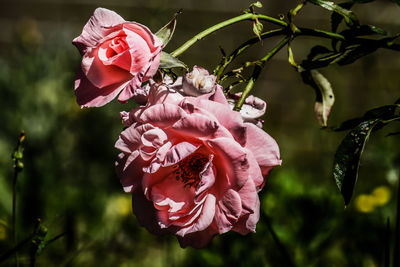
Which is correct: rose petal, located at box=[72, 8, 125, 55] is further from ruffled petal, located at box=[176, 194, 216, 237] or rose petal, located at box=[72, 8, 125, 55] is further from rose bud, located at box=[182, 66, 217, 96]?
ruffled petal, located at box=[176, 194, 216, 237]

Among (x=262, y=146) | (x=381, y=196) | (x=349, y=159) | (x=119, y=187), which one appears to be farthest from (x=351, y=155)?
(x=119, y=187)

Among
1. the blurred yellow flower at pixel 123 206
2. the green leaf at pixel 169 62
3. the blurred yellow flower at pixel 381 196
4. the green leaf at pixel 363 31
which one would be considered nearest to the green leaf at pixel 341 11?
the green leaf at pixel 363 31

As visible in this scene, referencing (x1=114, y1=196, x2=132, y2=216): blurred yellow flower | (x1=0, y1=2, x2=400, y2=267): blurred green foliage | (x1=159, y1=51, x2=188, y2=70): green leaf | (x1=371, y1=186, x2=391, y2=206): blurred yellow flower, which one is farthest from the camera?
(x1=114, y1=196, x2=132, y2=216): blurred yellow flower

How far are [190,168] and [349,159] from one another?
209 millimetres

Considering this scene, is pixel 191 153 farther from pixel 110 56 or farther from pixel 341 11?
pixel 341 11

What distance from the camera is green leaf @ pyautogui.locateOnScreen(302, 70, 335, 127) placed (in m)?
0.76

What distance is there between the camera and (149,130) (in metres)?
0.61

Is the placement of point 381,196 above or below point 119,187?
above

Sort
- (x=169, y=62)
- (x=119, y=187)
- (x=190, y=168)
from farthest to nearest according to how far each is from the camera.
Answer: (x=119, y=187)
(x=190, y=168)
(x=169, y=62)

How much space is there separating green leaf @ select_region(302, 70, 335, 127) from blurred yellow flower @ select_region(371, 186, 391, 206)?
99cm

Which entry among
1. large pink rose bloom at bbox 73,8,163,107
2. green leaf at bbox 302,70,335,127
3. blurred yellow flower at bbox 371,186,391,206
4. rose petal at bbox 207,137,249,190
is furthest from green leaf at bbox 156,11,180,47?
Result: blurred yellow flower at bbox 371,186,391,206

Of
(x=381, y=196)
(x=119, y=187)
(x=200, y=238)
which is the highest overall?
(x=200, y=238)

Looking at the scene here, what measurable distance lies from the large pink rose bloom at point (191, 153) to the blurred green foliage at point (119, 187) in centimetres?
67

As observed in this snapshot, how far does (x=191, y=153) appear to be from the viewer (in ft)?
2.03
